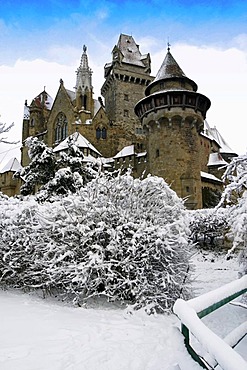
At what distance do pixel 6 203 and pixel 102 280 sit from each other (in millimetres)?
3562

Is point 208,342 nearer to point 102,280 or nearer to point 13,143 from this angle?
point 102,280

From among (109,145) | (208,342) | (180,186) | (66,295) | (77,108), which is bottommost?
(66,295)

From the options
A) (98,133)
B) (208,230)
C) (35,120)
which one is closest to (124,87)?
(98,133)


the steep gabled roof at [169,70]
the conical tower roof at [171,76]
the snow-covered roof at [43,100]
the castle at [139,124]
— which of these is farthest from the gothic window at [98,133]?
the steep gabled roof at [169,70]

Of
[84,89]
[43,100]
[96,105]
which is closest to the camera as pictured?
[84,89]

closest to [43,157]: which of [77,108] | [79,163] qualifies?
[79,163]

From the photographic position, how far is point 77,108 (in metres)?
41.9

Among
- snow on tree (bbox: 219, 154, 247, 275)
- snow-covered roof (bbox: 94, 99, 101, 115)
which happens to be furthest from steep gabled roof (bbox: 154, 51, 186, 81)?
snow on tree (bbox: 219, 154, 247, 275)

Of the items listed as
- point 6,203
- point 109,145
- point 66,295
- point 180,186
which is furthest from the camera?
point 109,145

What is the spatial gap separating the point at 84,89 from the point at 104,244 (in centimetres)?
3899

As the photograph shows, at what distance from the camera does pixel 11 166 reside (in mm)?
44062

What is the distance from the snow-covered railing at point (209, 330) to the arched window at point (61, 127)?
132 feet

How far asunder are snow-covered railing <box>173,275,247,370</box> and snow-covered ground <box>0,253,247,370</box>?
353 mm

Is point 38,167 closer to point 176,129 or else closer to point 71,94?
point 176,129
